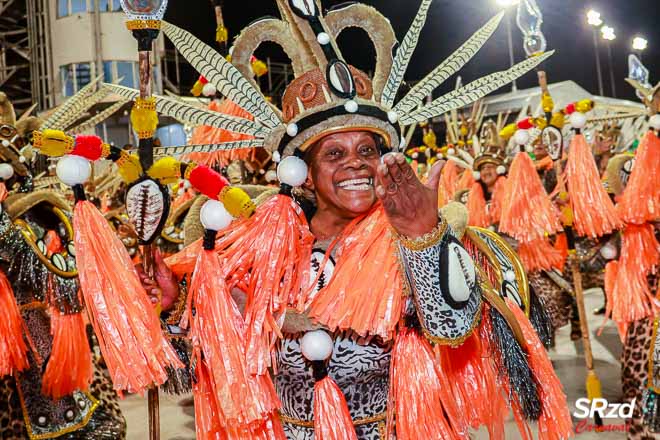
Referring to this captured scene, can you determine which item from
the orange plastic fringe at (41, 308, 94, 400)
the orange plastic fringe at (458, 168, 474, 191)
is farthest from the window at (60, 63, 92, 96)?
the orange plastic fringe at (41, 308, 94, 400)

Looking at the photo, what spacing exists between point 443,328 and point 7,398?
267 cm

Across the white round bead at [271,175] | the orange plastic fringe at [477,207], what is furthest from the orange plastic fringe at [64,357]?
the orange plastic fringe at [477,207]

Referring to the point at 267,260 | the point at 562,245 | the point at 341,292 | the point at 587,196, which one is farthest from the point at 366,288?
the point at 562,245

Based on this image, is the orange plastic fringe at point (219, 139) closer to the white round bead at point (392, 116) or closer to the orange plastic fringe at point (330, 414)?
the white round bead at point (392, 116)

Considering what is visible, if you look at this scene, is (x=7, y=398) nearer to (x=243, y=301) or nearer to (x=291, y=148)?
(x=243, y=301)

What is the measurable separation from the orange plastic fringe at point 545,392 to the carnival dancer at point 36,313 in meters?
2.42

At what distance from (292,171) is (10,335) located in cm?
202

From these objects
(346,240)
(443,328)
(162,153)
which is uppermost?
(162,153)

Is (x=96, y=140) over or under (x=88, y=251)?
over

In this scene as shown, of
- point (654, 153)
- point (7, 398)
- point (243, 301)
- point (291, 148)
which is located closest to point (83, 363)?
point (7, 398)

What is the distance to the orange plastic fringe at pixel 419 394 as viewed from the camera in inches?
65.6

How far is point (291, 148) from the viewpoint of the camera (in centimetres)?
190

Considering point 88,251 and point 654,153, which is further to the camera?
point 654,153

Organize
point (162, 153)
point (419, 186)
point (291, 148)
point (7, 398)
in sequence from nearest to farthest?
point (419, 186)
point (162, 153)
point (291, 148)
point (7, 398)
